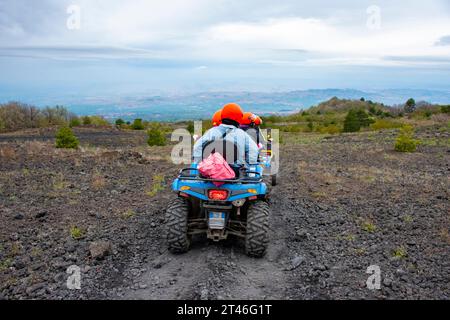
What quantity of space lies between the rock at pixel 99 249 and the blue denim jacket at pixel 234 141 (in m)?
1.89

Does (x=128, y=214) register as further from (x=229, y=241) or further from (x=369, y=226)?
(x=369, y=226)

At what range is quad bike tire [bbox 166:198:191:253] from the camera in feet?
19.4

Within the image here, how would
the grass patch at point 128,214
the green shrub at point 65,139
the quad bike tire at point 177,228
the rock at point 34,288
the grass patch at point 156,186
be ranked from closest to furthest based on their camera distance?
the rock at point 34,288 → the quad bike tire at point 177,228 → the grass patch at point 128,214 → the grass patch at point 156,186 → the green shrub at point 65,139

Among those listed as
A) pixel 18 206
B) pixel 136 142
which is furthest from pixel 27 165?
pixel 136 142

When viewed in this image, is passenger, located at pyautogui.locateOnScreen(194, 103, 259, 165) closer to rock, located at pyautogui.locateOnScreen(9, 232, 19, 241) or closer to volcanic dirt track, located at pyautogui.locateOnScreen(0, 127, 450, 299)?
volcanic dirt track, located at pyautogui.locateOnScreen(0, 127, 450, 299)

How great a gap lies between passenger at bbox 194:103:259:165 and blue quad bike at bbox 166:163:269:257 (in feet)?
1.52

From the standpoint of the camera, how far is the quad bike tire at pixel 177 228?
5.93 meters

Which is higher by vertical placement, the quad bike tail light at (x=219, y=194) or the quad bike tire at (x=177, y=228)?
the quad bike tail light at (x=219, y=194)

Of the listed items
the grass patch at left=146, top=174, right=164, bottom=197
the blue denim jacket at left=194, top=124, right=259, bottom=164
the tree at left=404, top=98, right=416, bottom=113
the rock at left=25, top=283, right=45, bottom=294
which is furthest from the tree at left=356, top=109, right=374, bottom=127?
the rock at left=25, top=283, right=45, bottom=294

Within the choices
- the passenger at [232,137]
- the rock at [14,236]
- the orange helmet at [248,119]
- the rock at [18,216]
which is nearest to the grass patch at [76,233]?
the rock at [14,236]

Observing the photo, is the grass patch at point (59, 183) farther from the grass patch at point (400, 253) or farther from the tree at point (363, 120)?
the tree at point (363, 120)

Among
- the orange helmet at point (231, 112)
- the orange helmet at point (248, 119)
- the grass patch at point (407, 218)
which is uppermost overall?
the orange helmet at point (231, 112)

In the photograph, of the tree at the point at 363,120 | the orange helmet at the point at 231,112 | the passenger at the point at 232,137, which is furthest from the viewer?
the tree at the point at 363,120

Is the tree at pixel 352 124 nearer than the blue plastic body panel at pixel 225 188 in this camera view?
No
